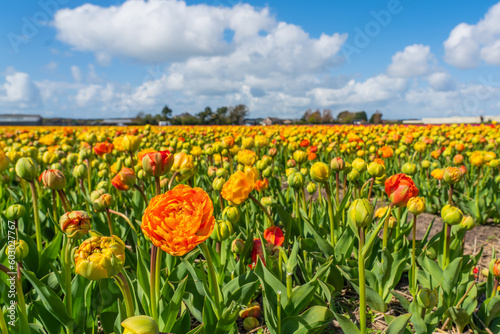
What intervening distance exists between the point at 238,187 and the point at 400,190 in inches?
28.3

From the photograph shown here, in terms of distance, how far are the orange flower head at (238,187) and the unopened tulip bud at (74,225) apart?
61 cm

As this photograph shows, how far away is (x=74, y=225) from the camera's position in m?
1.26

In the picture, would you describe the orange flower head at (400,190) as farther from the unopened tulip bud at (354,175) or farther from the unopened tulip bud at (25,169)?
the unopened tulip bud at (25,169)

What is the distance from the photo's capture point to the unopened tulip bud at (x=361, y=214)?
3.55 feet

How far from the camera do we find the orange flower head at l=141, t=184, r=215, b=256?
92cm

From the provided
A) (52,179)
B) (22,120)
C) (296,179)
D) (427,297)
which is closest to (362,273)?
(427,297)

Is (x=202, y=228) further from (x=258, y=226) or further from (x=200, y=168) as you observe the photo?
(x=200, y=168)

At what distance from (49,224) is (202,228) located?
6.45ft

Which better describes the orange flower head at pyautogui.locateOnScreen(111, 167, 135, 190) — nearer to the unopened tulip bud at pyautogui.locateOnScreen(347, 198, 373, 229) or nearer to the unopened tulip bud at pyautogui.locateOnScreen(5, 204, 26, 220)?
the unopened tulip bud at pyautogui.locateOnScreen(5, 204, 26, 220)

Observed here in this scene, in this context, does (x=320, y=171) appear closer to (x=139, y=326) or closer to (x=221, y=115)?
(x=139, y=326)

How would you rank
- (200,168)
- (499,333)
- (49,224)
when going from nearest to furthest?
(499,333), (49,224), (200,168)

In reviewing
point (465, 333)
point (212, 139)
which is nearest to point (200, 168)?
point (465, 333)

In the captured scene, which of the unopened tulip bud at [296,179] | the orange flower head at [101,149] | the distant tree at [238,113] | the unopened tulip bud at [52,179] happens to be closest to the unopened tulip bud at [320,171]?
the unopened tulip bud at [296,179]

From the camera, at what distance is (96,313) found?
4.76 feet
